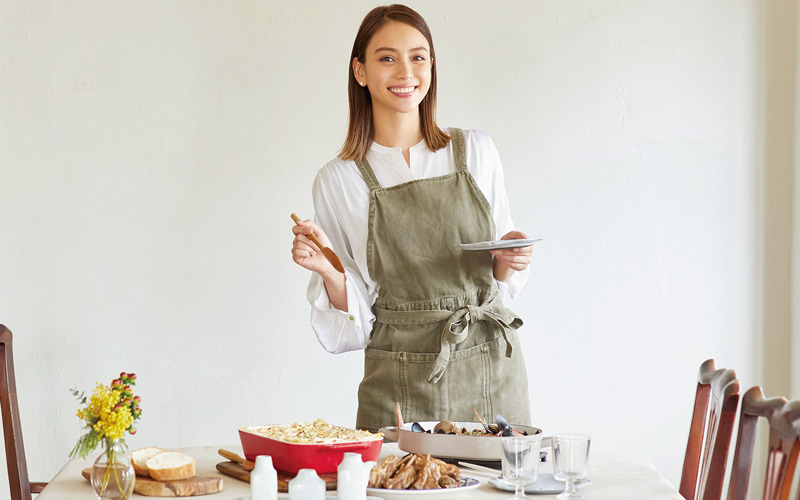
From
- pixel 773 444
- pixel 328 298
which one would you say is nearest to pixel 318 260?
pixel 328 298

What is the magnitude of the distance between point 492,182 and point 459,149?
0.13 metres

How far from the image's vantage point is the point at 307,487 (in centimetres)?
129

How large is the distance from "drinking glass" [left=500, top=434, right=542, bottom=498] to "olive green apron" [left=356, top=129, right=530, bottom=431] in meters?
0.68

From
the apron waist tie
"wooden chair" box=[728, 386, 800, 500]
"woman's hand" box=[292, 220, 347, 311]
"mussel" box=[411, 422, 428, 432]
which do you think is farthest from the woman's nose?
"wooden chair" box=[728, 386, 800, 500]

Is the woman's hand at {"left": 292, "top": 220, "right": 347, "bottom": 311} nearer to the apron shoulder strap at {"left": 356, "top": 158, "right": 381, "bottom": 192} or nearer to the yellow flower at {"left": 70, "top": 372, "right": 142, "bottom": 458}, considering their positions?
the apron shoulder strap at {"left": 356, "top": 158, "right": 381, "bottom": 192}

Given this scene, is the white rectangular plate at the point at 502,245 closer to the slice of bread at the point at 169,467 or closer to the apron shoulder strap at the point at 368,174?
the apron shoulder strap at the point at 368,174

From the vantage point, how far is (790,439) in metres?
1.16

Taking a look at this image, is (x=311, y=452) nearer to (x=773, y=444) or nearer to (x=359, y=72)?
(x=773, y=444)

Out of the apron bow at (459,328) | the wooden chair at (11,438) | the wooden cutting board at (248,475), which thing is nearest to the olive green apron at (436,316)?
the apron bow at (459,328)

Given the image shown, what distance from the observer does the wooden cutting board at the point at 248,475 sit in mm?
1413

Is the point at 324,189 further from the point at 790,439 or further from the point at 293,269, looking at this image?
the point at 790,439

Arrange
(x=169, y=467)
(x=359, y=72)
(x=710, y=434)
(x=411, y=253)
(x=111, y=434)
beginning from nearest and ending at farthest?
(x=111, y=434) → (x=169, y=467) → (x=710, y=434) → (x=411, y=253) → (x=359, y=72)

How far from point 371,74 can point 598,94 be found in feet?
3.46

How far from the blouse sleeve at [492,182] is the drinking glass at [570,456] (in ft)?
3.00
